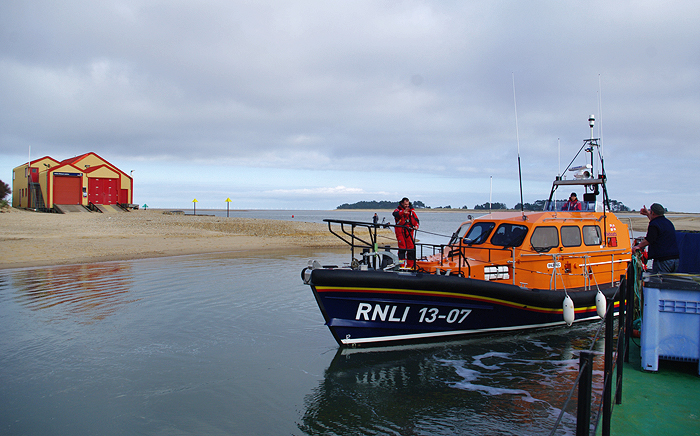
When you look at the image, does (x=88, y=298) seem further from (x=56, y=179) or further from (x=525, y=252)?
(x=56, y=179)

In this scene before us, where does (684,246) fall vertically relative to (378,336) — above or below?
above

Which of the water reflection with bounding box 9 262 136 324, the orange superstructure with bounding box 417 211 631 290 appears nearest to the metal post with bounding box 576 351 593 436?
the orange superstructure with bounding box 417 211 631 290

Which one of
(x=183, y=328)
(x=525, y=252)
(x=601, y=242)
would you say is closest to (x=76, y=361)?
(x=183, y=328)

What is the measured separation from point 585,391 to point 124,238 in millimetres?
21657

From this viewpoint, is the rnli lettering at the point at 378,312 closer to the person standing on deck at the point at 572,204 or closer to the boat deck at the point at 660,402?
the boat deck at the point at 660,402

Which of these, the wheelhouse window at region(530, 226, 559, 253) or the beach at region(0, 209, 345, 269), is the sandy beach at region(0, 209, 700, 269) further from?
the wheelhouse window at region(530, 226, 559, 253)

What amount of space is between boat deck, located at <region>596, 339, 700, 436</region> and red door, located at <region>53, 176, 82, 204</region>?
37.7 m

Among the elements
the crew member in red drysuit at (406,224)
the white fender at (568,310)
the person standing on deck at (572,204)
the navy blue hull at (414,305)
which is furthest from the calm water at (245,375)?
the person standing on deck at (572,204)

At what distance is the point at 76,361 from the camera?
5504 mm

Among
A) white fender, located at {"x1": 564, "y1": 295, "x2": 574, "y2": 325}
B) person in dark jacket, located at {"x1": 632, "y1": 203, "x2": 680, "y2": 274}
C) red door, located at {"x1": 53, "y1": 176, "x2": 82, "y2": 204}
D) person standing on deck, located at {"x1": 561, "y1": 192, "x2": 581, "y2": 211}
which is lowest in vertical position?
white fender, located at {"x1": 564, "y1": 295, "x2": 574, "y2": 325}

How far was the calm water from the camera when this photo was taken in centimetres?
412

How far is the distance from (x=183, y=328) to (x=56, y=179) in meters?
32.6

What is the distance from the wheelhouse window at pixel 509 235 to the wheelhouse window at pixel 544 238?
0.17 metres

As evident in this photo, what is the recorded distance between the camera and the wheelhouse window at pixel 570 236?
7.24 m
